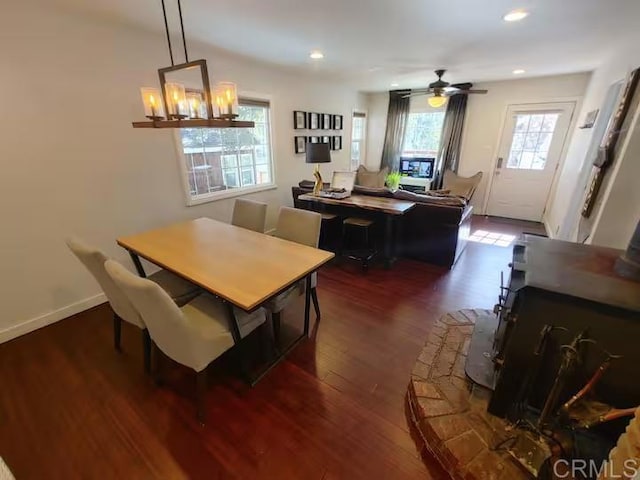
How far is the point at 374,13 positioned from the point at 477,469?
9.88 ft

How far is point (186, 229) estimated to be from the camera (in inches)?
97.3

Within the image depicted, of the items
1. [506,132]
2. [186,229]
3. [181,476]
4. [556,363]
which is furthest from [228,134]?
[506,132]

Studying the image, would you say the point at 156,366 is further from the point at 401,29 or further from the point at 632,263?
the point at 401,29

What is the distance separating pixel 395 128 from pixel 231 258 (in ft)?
18.5

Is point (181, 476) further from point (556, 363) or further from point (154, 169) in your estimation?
point (154, 169)

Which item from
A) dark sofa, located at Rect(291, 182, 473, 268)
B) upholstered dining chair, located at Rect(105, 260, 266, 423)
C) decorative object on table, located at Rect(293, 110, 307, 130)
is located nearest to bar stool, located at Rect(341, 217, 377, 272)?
dark sofa, located at Rect(291, 182, 473, 268)

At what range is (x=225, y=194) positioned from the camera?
3666 mm

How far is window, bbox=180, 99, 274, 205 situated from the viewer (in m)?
3.30

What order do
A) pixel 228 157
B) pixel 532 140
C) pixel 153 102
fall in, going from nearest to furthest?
pixel 153 102 < pixel 228 157 < pixel 532 140

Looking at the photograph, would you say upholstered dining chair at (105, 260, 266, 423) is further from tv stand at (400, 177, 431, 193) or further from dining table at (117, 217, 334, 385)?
tv stand at (400, 177, 431, 193)

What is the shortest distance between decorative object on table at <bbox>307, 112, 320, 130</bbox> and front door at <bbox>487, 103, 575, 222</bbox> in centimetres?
349

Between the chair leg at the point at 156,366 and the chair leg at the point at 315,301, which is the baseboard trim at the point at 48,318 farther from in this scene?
the chair leg at the point at 315,301

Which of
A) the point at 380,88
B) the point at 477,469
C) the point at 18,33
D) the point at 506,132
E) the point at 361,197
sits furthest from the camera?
the point at 380,88

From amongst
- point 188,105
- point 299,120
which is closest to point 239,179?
point 299,120
